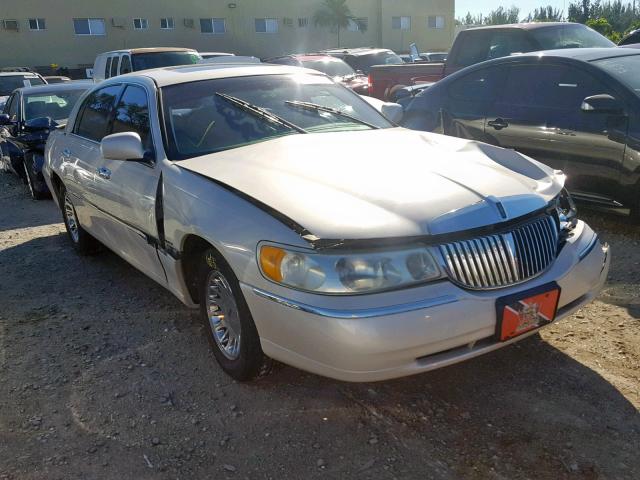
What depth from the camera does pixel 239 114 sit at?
3756 mm

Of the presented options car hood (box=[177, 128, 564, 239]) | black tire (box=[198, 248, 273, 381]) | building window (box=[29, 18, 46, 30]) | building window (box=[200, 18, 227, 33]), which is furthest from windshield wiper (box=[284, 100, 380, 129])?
building window (box=[200, 18, 227, 33])

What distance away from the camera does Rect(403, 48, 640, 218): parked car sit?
4.76 m

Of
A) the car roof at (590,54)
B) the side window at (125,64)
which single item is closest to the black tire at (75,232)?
the car roof at (590,54)

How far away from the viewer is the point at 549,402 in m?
2.85

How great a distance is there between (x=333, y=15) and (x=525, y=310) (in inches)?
1748

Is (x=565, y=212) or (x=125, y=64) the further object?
(x=125, y=64)

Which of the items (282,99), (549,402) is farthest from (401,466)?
(282,99)

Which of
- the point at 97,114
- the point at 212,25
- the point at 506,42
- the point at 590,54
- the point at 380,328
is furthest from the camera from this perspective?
the point at 212,25

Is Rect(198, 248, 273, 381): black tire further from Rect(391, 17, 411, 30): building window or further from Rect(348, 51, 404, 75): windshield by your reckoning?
Rect(391, 17, 411, 30): building window

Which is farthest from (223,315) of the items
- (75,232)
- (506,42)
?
(506,42)

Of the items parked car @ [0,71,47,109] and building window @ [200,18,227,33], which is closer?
parked car @ [0,71,47,109]

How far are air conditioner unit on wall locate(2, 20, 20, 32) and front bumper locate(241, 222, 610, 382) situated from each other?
38.6 m

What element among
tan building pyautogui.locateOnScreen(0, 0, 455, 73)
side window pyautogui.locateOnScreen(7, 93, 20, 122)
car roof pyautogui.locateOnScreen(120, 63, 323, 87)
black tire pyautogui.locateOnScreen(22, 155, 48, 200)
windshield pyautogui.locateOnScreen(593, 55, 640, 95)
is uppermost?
tan building pyautogui.locateOnScreen(0, 0, 455, 73)

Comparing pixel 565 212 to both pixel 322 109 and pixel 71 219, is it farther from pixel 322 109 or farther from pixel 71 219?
pixel 71 219
